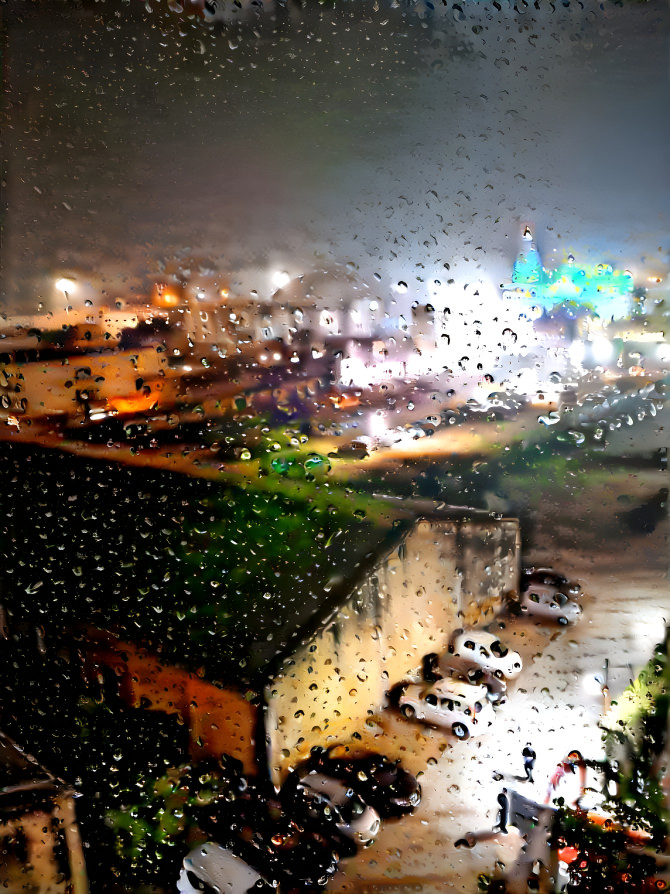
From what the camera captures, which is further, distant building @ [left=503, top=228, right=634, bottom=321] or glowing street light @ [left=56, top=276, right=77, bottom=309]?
glowing street light @ [left=56, top=276, right=77, bottom=309]

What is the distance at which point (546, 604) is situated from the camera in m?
0.97

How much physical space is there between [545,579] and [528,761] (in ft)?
0.96

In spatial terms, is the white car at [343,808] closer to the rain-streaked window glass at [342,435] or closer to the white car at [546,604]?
the rain-streaked window glass at [342,435]

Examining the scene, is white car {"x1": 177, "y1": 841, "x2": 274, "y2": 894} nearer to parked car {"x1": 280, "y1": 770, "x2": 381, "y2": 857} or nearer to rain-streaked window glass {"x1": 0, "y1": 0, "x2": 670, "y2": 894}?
rain-streaked window glass {"x1": 0, "y1": 0, "x2": 670, "y2": 894}

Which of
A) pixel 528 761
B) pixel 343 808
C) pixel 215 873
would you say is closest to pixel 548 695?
pixel 528 761

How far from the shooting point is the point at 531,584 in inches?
38.0

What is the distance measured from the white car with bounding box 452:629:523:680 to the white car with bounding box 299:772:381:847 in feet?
0.92

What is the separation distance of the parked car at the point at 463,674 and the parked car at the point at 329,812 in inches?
9.4

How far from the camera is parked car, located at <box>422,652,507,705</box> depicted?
3.13 feet

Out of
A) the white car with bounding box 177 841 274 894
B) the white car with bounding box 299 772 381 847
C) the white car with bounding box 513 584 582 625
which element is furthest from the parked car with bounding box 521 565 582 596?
the white car with bounding box 177 841 274 894

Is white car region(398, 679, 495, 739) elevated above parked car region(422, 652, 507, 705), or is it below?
below

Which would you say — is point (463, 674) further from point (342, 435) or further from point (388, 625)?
point (342, 435)

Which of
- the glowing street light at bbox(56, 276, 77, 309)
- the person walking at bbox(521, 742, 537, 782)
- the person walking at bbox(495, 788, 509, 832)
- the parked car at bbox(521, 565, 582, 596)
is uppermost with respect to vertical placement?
the glowing street light at bbox(56, 276, 77, 309)

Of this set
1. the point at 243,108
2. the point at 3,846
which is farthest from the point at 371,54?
the point at 3,846
